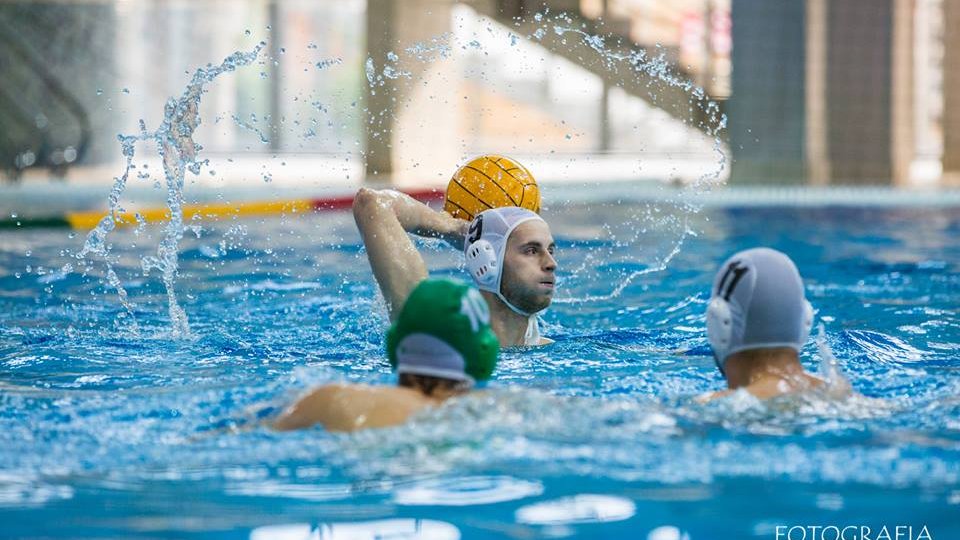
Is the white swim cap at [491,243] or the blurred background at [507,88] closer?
the white swim cap at [491,243]

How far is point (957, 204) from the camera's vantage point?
35.5 ft

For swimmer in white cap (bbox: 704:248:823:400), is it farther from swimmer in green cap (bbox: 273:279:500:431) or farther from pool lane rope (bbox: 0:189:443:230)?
pool lane rope (bbox: 0:189:443:230)

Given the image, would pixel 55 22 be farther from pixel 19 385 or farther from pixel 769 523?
pixel 769 523

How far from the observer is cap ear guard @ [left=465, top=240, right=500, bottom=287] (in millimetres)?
3980

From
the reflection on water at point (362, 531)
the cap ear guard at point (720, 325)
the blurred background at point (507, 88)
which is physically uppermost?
the blurred background at point (507, 88)

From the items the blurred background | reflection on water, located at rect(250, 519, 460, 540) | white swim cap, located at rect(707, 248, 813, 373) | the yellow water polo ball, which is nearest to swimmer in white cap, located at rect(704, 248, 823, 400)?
white swim cap, located at rect(707, 248, 813, 373)

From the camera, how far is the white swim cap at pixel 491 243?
3986 millimetres

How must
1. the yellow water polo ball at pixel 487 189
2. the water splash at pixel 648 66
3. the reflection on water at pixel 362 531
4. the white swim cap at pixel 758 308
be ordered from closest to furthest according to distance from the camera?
the reflection on water at pixel 362 531, the white swim cap at pixel 758 308, the yellow water polo ball at pixel 487 189, the water splash at pixel 648 66

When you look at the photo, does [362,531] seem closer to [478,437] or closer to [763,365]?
[478,437]

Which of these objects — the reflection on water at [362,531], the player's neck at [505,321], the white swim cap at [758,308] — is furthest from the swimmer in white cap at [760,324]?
the player's neck at [505,321]

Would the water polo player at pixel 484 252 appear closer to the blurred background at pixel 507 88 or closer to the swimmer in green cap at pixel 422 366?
the swimmer in green cap at pixel 422 366

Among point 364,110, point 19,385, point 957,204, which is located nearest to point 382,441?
point 19,385

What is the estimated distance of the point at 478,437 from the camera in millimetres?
2719

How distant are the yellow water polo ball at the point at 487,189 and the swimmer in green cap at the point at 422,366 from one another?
5.00 feet
